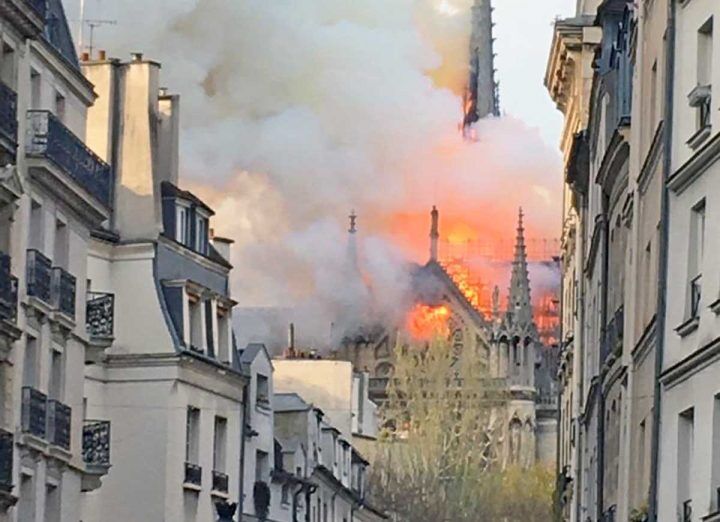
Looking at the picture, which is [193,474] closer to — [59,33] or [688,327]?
[59,33]

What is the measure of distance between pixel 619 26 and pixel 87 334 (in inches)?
503

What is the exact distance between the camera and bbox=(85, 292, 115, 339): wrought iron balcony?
6075cm

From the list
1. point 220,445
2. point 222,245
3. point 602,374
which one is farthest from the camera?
point 222,245

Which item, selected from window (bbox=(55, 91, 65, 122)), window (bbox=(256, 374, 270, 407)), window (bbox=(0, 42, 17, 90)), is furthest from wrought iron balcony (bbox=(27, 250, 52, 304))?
window (bbox=(256, 374, 270, 407))

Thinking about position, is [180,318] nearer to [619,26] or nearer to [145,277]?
[145,277]

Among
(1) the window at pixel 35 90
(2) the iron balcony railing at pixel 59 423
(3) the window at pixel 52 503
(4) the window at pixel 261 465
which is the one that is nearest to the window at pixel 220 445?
(4) the window at pixel 261 465

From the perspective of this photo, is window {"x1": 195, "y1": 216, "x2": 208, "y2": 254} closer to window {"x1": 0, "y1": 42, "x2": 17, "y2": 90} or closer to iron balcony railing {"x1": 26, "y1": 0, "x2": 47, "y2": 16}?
iron balcony railing {"x1": 26, "y1": 0, "x2": 47, "y2": 16}

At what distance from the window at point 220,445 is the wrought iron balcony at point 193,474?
2.02 meters

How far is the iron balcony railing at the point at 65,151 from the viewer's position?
5225 centimetres

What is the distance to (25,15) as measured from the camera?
50.3m

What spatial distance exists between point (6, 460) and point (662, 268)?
1350 centimetres

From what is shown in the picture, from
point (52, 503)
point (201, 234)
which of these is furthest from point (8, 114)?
point (201, 234)

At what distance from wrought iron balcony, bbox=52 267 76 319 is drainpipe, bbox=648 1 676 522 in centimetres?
1519

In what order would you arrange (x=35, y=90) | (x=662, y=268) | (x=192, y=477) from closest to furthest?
(x=662, y=268), (x=35, y=90), (x=192, y=477)
